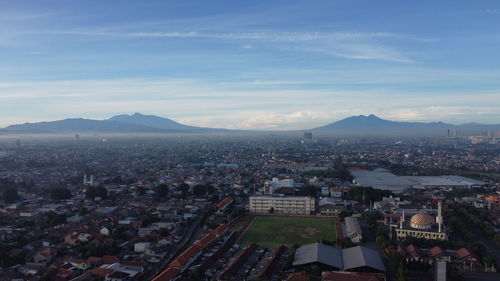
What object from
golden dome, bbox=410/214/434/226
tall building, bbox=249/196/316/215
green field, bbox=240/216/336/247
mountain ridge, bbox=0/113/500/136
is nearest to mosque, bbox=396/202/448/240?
golden dome, bbox=410/214/434/226

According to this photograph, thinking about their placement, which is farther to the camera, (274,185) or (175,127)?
(175,127)

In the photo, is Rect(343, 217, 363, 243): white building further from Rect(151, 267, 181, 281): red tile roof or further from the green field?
Rect(151, 267, 181, 281): red tile roof

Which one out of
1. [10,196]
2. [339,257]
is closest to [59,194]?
[10,196]

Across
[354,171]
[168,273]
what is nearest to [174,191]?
[168,273]

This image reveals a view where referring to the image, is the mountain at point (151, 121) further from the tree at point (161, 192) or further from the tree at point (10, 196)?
the tree at point (10, 196)

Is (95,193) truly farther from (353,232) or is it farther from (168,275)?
(353,232)

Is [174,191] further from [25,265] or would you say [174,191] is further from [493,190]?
[493,190]
